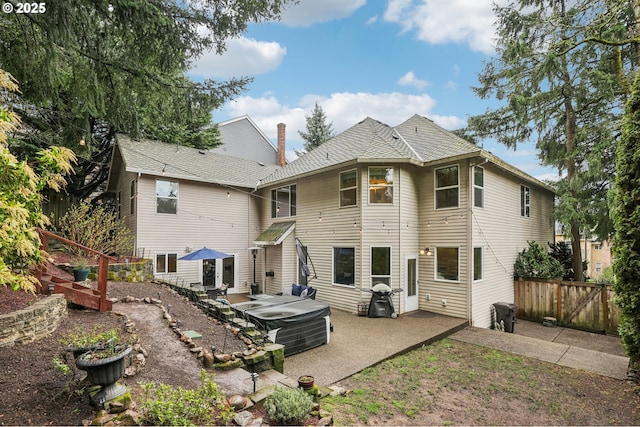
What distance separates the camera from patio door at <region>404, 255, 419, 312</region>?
9898 mm

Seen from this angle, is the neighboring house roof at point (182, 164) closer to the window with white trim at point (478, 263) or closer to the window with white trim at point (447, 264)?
the window with white trim at point (447, 264)

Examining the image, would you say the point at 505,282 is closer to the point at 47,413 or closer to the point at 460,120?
the point at 460,120

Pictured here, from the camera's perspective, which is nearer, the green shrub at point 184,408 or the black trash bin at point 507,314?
the green shrub at point 184,408

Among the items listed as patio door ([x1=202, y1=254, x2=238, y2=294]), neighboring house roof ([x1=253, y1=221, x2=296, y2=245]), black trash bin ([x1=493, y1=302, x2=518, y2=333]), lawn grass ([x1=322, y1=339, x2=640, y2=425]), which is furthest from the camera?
patio door ([x1=202, y1=254, x2=238, y2=294])

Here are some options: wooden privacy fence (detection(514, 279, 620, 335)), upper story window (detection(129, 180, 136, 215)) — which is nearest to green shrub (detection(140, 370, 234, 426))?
upper story window (detection(129, 180, 136, 215))

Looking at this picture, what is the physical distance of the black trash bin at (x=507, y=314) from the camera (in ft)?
30.9

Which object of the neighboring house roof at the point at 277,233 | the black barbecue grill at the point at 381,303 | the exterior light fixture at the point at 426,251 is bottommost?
the black barbecue grill at the point at 381,303

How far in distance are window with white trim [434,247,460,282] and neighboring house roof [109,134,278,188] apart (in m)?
8.98

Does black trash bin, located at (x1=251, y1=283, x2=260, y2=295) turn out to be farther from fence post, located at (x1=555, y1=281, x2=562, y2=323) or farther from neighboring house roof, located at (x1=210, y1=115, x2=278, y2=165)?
fence post, located at (x1=555, y1=281, x2=562, y2=323)

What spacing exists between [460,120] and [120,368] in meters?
17.0

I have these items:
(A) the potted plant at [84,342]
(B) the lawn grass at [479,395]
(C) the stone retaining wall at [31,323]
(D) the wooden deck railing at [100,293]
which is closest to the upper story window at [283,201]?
(D) the wooden deck railing at [100,293]

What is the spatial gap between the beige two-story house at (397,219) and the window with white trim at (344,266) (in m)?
0.04

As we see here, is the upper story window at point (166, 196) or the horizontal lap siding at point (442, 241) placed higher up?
the upper story window at point (166, 196)

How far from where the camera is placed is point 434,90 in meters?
14.9
